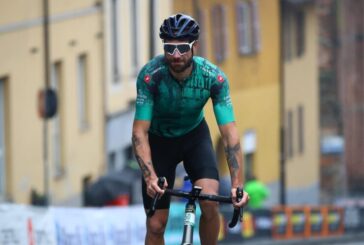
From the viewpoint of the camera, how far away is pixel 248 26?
2153 inches

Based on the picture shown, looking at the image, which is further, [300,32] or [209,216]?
[300,32]

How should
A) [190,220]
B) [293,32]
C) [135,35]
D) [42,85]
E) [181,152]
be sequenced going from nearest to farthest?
[190,220] < [181,152] < [42,85] < [135,35] < [293,32]

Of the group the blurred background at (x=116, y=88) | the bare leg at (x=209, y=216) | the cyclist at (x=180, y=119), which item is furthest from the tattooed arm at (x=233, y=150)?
the blurred background at (x=116, y=88)

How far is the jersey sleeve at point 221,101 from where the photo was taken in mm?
12086

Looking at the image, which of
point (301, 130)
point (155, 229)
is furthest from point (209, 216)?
point (301, 130)

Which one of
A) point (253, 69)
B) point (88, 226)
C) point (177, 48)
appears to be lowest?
point (88, 226)

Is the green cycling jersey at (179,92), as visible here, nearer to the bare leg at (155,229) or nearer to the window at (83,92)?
the bare leg at (155,229)

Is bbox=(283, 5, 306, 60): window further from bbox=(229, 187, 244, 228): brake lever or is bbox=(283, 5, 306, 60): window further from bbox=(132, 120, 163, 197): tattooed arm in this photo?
bbox=(229, 187, 244, 228): brake lever

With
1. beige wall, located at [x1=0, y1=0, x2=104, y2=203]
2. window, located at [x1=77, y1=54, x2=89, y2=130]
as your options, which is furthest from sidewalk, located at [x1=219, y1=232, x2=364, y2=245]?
window, located at [x1=77, y1=54, x2=89, y2=130]

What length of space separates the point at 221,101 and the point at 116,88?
31.4 meters

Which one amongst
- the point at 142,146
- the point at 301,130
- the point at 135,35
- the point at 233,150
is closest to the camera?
the point at 142,146

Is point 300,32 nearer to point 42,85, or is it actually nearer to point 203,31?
point 203,31

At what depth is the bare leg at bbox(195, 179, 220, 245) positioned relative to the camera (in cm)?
1218

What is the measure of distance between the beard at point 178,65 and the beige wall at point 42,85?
75.3ft
